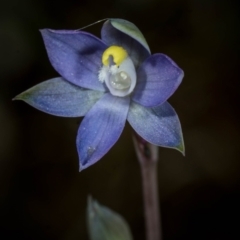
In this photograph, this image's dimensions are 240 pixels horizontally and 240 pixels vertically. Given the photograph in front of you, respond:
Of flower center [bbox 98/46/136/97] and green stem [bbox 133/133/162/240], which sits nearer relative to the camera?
flower center [bbox 98/46/136/97]

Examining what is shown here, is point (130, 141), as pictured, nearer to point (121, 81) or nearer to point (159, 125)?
point (121, 81)

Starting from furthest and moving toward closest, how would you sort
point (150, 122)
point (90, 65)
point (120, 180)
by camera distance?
point (120, 180) → point (90, 65) → point (150, 122)

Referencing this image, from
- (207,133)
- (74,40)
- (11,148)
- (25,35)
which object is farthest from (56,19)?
(74,40)

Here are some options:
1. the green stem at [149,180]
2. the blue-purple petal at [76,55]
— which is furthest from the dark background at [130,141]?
the blue-purple petal at [76,55]

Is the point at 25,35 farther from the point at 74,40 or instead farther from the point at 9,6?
the point at 74,40

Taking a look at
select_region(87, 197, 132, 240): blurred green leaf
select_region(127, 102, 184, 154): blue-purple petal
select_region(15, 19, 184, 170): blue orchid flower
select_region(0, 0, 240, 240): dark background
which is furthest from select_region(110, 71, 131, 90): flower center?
select_region(0, 0, 240, 240): dark background

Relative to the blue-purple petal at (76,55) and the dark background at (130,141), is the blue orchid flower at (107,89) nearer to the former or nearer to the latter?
the blue-purple petal at (76,55)

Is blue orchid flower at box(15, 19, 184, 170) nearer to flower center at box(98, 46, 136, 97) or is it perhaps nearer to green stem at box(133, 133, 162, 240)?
flower center at box(98, 46, 136, 97)
